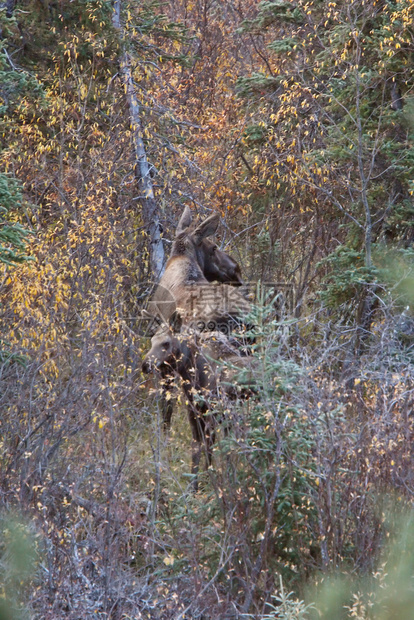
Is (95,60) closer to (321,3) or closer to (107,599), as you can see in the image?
(321,3)

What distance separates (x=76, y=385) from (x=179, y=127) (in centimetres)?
510

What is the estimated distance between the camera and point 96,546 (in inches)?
178

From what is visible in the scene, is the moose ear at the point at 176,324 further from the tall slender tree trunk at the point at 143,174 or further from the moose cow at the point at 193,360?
the tall slender tree trunk at the point at 143,174

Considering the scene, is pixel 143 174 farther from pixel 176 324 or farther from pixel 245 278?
pixel 176 324

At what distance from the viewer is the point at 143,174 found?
927 cm

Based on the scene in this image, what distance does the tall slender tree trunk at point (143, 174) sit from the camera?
9188 mm

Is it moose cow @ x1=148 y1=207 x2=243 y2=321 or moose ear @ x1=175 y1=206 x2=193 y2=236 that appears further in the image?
moose ear @ x1=175 y1=206 x2=193 y2=236

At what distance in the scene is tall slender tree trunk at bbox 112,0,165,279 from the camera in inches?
362

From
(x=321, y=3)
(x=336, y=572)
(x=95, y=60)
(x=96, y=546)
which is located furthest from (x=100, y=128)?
A: (x=336, y=572)

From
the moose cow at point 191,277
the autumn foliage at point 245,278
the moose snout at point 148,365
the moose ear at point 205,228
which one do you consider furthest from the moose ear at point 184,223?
the moose snout at point 148,365

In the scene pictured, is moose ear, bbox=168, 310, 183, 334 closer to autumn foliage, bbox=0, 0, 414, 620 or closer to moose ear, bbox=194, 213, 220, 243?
autumn foliage, bbox=0, 0, 414, 620

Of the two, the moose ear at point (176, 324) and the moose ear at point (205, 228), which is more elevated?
the moose ear at point (205, 228)

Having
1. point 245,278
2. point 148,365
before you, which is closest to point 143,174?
point 245,278

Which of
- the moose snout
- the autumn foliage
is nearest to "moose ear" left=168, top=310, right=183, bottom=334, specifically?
the moose snout
